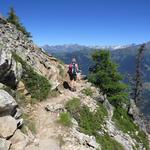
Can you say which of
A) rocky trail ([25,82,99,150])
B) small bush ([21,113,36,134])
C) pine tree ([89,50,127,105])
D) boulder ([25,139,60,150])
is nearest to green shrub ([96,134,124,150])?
rocky trail ([25,82,99,150])

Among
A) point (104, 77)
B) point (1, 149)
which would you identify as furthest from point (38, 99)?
point (104, 77)

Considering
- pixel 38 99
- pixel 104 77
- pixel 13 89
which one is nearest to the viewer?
pixel 13 89

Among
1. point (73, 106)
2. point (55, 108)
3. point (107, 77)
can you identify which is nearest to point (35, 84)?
point (55, 108)

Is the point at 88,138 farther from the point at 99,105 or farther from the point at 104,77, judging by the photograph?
the point at 104,77

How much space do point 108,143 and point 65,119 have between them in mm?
4525

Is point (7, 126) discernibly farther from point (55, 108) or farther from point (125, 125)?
point (125, 125)

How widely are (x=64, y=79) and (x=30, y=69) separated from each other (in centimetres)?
684

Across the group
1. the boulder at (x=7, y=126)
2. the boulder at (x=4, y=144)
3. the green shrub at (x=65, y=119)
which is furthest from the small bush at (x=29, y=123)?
the boulder at (x=4, y=144)

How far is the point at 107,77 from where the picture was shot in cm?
4100

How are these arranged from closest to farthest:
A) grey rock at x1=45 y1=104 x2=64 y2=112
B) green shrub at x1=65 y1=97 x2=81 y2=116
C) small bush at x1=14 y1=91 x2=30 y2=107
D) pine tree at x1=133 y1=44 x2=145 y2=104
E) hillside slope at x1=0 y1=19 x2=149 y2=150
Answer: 1. hillside slope at x1=0 y1=19 x2=149 y2=150
2. small bush at x1=14 y1=91 x2=30 y2=107
3. grey rock at x1=45 y1=104 x2=64 y2=112
4. green shrub at x1=65 y1=97 x2=81 y2=116
5. pine tree at x1=133 y1=44 x2=145 y2=104

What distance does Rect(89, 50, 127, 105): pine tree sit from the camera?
133 feet

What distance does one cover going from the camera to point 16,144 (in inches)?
757

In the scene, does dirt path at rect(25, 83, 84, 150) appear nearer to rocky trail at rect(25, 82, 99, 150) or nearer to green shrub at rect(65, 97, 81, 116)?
rocky trail at rect(25, 82, 99, 150)

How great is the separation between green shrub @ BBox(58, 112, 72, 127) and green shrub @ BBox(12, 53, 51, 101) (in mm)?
3730
